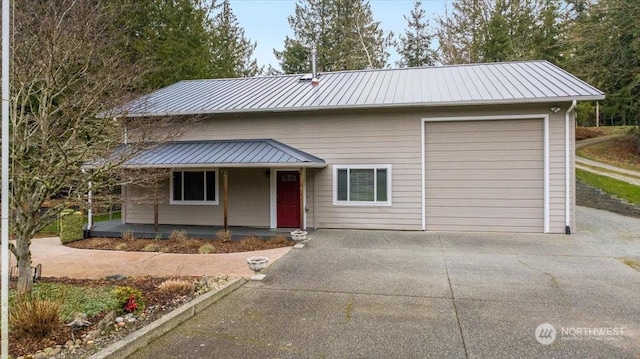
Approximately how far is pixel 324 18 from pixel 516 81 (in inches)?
854

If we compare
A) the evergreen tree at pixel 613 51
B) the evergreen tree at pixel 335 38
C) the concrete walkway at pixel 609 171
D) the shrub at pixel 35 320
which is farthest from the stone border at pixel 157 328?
the evergreen tree at pixel 335 38

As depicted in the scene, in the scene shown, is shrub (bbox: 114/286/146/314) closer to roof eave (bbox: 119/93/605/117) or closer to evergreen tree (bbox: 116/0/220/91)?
roof eave (bbox: 119/93/605/117)

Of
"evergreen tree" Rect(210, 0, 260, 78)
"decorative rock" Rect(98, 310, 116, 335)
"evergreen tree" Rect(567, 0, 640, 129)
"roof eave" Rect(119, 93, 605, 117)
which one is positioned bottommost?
"decorative rock" Rect(98, 310, 116, 335)

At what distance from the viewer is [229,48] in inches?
1115

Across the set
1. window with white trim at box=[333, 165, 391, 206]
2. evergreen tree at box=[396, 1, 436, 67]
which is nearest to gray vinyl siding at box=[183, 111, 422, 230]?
window with white trim at box=[333, 165, 391, 206]

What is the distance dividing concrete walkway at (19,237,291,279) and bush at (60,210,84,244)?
0.76 metres

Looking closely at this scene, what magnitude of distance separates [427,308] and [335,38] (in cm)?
2729

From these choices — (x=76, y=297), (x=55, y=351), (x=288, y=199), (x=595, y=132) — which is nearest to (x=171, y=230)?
(x=288, y=199)

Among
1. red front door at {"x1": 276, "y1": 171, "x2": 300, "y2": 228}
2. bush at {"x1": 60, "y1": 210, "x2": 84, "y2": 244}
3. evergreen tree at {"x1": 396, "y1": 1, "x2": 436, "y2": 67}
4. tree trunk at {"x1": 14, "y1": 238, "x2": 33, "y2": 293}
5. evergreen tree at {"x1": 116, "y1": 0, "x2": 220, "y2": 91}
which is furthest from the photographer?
evergreen tree at {"x1": 396, "y1": 1, "x2": 436, "y2": 67}

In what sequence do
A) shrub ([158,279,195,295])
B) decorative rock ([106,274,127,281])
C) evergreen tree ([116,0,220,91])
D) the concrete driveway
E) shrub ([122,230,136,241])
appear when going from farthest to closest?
evergreen tree ([116,0,220,91]), shrub ([122,230,136,241]), decorative rock ([106,274,127,281]), shrub ([158,279,195,295]), the concrete driveway

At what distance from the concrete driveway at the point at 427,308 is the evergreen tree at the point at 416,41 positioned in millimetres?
22403

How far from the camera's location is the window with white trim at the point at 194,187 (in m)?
12.0

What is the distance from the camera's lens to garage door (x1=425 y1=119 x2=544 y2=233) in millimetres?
10211

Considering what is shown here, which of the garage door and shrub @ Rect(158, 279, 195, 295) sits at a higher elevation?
the garage door
